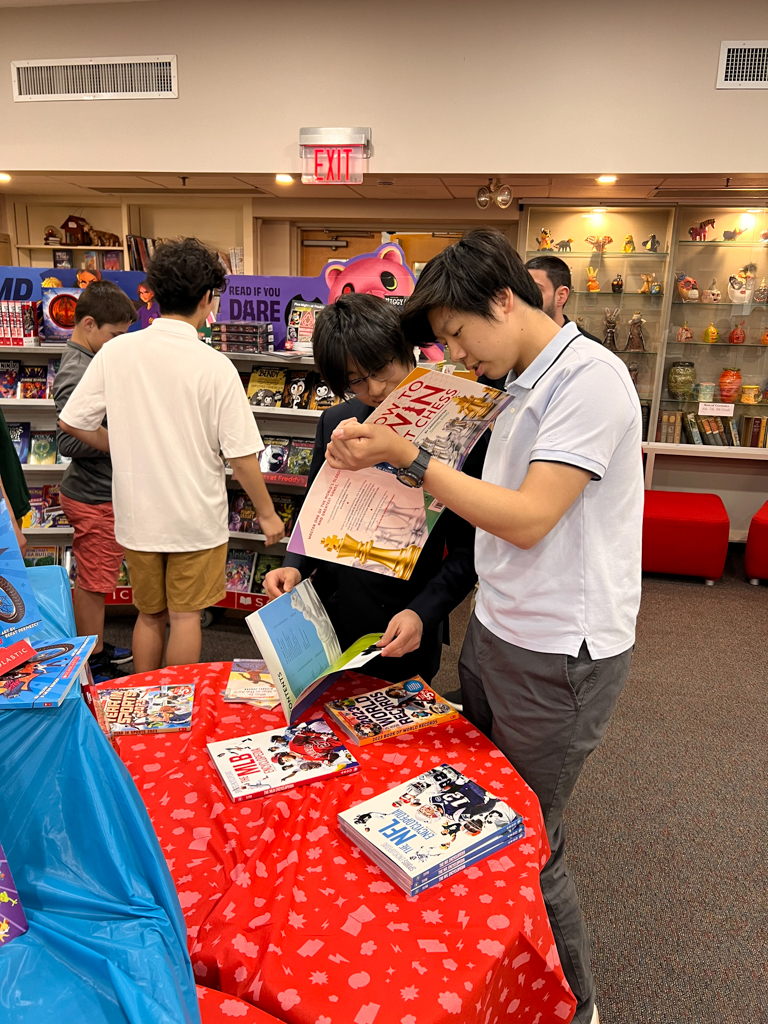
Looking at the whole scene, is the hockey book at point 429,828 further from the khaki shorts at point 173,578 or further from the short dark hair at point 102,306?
the short dark hair at point 102,306

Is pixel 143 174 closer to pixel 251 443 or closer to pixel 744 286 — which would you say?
pixel 251 443

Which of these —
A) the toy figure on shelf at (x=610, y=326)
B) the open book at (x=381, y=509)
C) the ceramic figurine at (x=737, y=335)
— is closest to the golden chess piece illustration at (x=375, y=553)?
the open book at (x=381, y=509)

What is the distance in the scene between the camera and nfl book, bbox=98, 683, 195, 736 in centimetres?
145

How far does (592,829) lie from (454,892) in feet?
5.43

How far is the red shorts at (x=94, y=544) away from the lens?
317 cm

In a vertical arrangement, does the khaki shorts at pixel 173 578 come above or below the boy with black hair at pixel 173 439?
below

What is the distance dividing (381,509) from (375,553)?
0.09m

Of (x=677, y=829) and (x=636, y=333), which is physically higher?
(x=636, y=333)

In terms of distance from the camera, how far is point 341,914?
0.99 m

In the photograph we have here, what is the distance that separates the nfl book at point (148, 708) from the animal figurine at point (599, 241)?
16.3 ft

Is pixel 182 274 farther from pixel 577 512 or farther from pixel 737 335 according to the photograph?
pixel 737 335

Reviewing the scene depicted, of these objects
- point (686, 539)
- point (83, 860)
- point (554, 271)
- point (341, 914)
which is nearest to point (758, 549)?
point (686, 539)

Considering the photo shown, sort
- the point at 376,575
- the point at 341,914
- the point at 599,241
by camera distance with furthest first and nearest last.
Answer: the point at 599,241 → the point at 376,575 → the point at 341,914

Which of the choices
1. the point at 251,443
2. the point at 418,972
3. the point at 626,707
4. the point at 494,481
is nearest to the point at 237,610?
the point at 251,443
